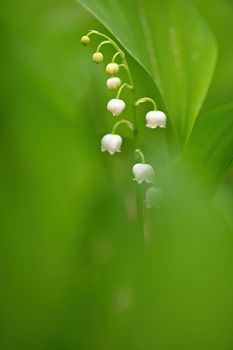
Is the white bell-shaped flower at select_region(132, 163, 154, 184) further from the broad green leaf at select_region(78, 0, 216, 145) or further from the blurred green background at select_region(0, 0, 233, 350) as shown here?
the blurred green background at select_region(0, 0, 233, 350)

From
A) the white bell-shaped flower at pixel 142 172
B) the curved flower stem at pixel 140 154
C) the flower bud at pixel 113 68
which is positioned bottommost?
the white bell-shaped flower at pixel 142 172

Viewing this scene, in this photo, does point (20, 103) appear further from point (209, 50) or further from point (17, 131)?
point (209, 50)

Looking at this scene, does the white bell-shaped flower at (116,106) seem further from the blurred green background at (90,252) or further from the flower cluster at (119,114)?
the blurred green background at (90,252)

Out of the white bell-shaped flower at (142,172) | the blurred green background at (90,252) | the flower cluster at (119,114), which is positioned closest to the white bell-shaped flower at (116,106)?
the flower cluster at (119,114)

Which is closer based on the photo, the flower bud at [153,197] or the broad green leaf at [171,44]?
the flower bud at [153,197]

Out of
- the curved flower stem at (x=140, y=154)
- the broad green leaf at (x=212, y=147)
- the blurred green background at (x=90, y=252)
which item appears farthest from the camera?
the curved flower stem at (x=140, y=154)

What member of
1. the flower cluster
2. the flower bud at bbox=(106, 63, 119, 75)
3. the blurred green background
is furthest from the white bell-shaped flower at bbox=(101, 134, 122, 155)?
the blurred green background

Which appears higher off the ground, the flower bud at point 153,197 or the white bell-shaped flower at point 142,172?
the flower bud at point 153,197
